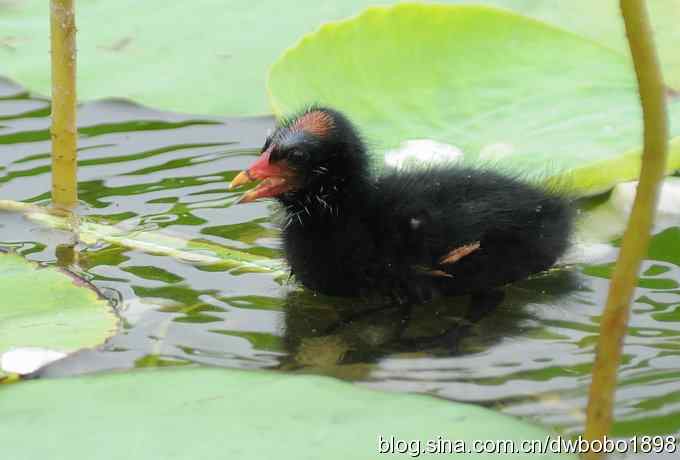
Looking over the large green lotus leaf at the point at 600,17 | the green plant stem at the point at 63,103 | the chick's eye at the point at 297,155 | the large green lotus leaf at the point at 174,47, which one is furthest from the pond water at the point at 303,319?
the large green lotus leaf at the point at 600,17

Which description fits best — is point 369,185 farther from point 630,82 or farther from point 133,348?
point 630,82

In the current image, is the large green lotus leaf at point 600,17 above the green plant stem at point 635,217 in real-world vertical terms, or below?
above

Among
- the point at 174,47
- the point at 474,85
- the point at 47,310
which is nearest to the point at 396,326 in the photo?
the point at 47,310

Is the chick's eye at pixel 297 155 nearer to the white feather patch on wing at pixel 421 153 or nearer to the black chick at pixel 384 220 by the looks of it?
the black chick at pixel 384 220

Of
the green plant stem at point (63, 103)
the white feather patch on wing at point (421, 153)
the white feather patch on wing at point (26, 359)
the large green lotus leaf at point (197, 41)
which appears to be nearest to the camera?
the white feather patch on wing at point (26, 359)

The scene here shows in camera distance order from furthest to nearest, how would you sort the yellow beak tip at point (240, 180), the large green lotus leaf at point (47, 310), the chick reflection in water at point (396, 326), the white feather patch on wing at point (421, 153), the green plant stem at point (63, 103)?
the white feather patch on wing at point (421, 153) → the green plant stem at point (63, 103) → the yellow beak tip at point (240, 180) → the chick reflection in water at point (396, 326) → the large green lotus leaf at point (47, 310)

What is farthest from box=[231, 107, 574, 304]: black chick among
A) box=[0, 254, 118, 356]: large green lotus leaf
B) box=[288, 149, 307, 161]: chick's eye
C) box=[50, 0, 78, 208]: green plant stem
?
box=[50, 0, 78, 208]: green plant stem

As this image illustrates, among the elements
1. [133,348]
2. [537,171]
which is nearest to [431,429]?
[133,348]

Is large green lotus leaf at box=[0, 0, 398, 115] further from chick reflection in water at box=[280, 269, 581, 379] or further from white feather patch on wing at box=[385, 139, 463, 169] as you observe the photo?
chick reflection in water at box=[280, 269, 581, 379]
